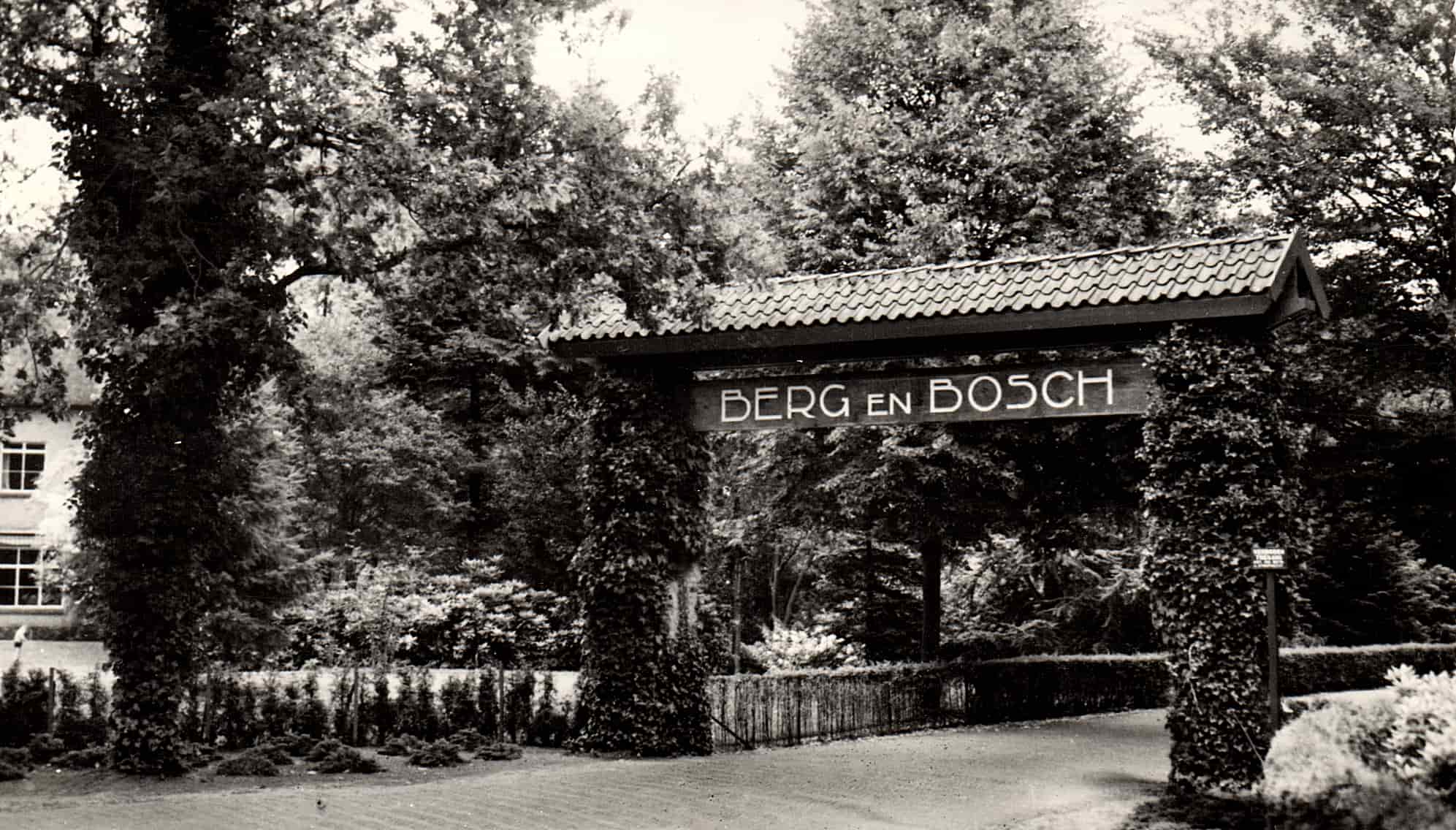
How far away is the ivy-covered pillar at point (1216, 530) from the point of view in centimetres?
1198

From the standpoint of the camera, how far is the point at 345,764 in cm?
1346

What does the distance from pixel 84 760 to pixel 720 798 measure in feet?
22.2

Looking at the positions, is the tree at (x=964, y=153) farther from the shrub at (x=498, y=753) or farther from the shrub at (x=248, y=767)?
the shrub at (x=248, y=767)

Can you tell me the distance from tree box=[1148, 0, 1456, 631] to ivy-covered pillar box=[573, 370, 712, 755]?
1397cm

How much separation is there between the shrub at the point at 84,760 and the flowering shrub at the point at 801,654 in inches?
474

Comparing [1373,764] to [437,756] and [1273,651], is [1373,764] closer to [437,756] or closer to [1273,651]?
[1273,651]

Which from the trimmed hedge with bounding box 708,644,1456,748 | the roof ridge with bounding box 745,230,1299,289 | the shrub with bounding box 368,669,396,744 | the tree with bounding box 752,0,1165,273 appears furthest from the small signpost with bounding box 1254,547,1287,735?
the tree with bounding box 752,0,1165,273

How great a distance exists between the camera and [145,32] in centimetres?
1276

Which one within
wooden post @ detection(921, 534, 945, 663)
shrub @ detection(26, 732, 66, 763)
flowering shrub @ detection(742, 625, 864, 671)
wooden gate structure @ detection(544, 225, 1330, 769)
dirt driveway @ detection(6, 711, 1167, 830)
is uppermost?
wooden gate structure @ detection(544, 225, 1330, 769)

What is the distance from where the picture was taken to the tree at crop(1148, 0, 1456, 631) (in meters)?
24.0

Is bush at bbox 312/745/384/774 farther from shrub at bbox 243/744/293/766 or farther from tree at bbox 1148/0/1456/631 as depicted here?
tree at bbox 1148/0/1456/631

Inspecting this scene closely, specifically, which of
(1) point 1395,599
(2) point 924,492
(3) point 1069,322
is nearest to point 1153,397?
(3) point 1069,322

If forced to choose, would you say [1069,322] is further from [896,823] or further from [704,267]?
[896,823]

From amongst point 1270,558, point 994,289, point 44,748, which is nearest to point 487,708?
point 44,748
